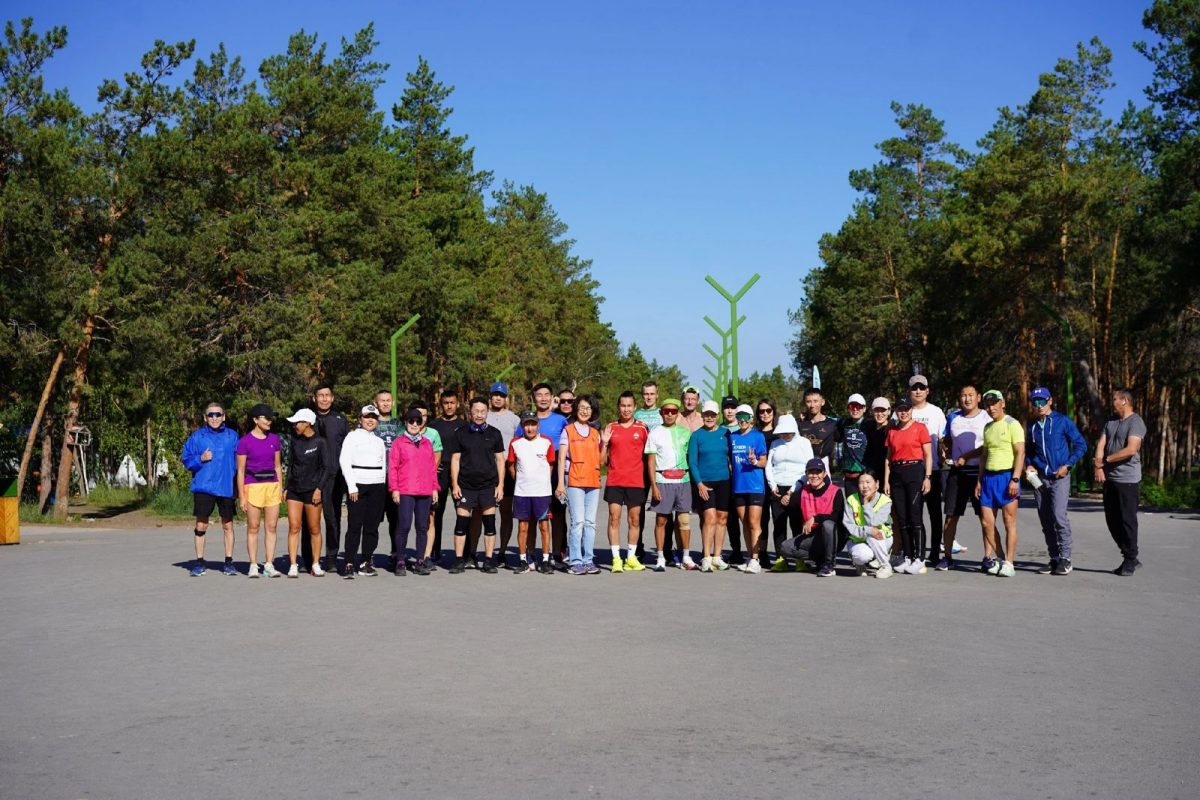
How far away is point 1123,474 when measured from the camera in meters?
14.1

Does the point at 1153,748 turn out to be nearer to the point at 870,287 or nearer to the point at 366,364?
the point at 366,364

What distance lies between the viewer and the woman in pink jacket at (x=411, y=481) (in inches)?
574

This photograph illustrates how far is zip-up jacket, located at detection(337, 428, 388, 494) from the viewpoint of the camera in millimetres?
14414

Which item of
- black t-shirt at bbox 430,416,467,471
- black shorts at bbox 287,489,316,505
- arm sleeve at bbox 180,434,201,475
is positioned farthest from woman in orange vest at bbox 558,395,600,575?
arm sleeve at bbox 180,434,201,475

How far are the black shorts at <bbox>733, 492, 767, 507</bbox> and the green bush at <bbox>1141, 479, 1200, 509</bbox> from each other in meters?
17.1

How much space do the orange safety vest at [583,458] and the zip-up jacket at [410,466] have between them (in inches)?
61.3

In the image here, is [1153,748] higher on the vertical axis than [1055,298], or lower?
lower

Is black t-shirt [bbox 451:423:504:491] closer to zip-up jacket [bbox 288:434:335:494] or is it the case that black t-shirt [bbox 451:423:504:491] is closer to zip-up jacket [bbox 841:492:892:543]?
zip-up jacket [bbox 288:434:335:494]

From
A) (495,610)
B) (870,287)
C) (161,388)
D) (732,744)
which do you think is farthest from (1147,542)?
(870,287)

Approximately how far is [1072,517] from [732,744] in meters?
19.5

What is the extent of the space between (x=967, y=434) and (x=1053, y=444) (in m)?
0.91

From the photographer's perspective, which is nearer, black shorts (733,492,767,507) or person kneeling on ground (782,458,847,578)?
person kneeling on ground (782,458,847,578)

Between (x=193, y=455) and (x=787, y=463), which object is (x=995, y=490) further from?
(x=193, y=455)

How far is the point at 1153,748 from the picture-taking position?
252 inches
